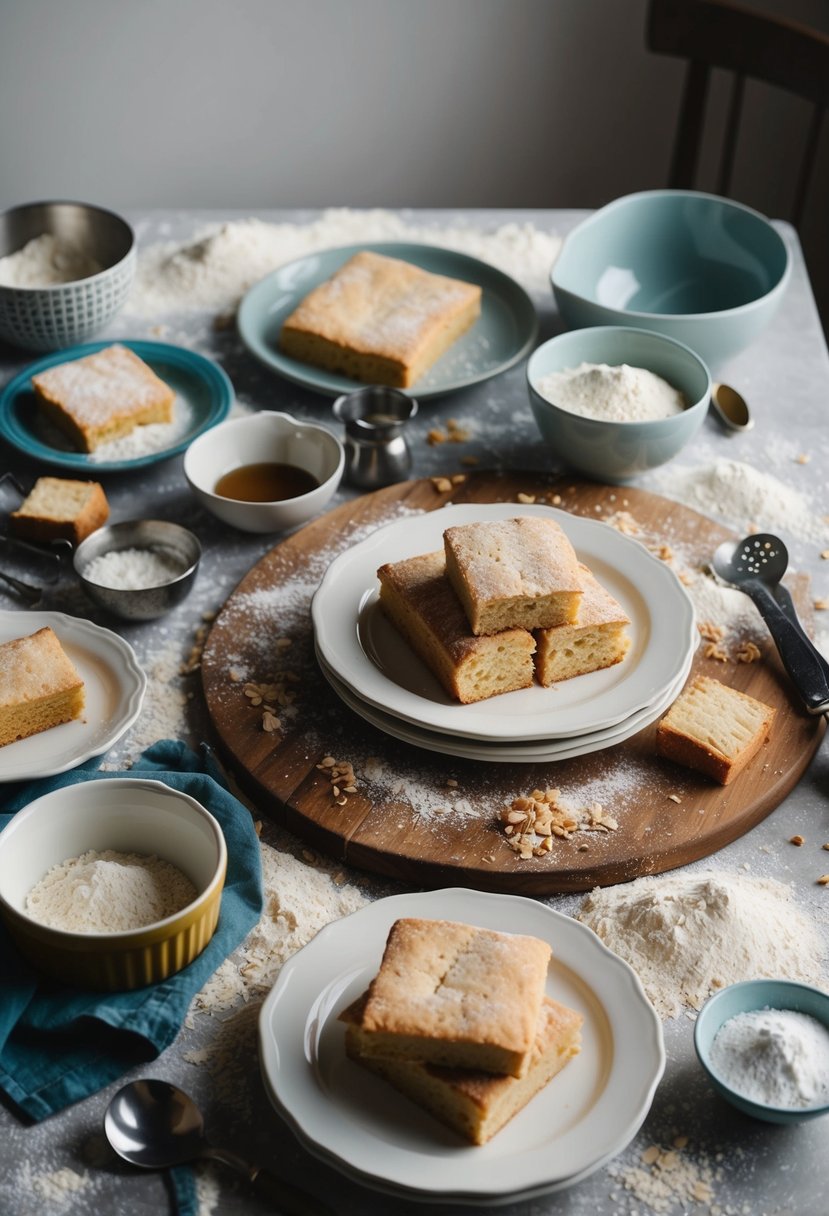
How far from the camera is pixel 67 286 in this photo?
2422 millimetres

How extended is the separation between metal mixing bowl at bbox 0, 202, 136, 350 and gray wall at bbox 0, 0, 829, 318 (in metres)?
1.57

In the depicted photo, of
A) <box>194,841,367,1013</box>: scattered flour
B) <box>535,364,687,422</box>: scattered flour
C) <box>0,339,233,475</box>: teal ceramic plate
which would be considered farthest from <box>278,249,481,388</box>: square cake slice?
<box>194,841,367,1013</box>: scattered flour

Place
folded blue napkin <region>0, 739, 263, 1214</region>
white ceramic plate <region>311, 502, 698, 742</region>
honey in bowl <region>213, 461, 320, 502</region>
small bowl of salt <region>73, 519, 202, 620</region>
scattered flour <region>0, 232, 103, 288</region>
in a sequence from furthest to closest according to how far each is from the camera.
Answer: scattered flour <region>0, 232, 103, 288</region> < honey in bowl <region>213, 461, 320, 502</region> < small bowl of salt <region>73, 519, 202, 620</region> < white ceramic plate <region>311, 502, 698, 742</region> < folded blue napkin <region>0, 739, 263, 1214</region>

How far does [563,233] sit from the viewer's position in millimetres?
3088

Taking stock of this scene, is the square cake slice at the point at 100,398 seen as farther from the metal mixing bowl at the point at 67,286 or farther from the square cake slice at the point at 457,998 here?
the square cake slice at the point at 457,998

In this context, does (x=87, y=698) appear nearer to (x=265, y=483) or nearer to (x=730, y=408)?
(x=265, y=483)

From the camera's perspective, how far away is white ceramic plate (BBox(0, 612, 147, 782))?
1669mm

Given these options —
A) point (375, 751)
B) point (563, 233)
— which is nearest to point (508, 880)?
point (375, 751)

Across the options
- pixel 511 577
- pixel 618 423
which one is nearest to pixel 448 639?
pixel 511 577

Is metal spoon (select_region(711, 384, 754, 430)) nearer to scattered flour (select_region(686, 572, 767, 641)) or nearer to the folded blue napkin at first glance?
scattered flour (select_region(686, 572, 767, 641))

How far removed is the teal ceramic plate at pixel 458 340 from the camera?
8.08 ft

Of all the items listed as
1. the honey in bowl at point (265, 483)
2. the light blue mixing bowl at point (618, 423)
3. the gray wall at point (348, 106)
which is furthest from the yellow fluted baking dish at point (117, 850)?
the gray wall at point (348, 106)

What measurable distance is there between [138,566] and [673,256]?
4.99ft

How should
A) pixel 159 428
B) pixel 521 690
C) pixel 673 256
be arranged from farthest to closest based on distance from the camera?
pixel 673 256 → pixel 159 428 → pixel 521 690
